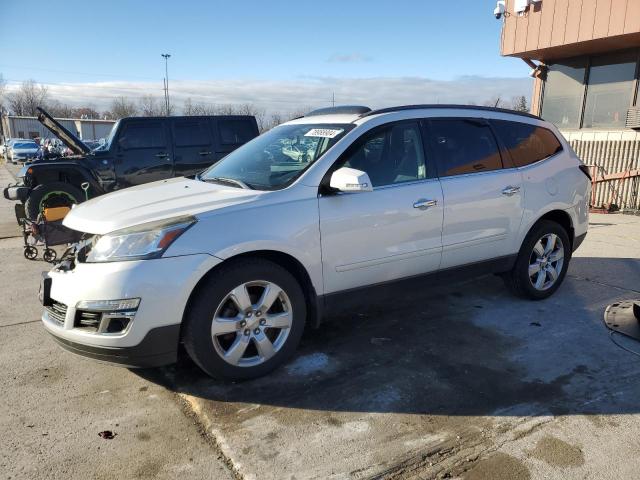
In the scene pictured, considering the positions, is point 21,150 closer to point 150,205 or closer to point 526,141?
point 150,205

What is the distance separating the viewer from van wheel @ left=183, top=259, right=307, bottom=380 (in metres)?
3.02

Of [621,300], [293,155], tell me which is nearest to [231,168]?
[293,155]

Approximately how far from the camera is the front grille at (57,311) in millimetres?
3029

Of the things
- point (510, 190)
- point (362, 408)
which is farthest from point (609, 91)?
point (362, 408)

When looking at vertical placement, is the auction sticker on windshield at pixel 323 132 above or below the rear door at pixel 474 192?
above

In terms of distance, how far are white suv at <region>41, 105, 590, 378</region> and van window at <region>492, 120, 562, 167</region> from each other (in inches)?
0.6

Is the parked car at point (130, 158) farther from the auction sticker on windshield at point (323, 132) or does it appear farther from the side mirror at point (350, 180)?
the side mirror at point (350, 180)

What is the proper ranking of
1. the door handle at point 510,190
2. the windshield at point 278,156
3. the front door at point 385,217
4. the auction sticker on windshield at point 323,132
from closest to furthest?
the front door at point 385,217 < the windshield at point 278,156 < the auction sticker on windshield at point 323,132 < the door handle at point 510,190

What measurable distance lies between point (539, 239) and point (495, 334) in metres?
1.18

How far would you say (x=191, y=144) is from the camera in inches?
367

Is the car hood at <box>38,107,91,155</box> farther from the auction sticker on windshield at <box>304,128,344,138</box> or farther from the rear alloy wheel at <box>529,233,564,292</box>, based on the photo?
the rear alloy wheel at <box>529,233,564,292</box>

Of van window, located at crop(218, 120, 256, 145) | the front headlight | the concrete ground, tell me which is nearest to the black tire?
van window, located at crop(218, 120, 256, 145)

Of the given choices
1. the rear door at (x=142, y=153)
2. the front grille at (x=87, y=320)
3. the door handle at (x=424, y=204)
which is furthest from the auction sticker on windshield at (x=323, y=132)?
the rear door at (x=142, y=153)

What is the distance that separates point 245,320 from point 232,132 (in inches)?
282
